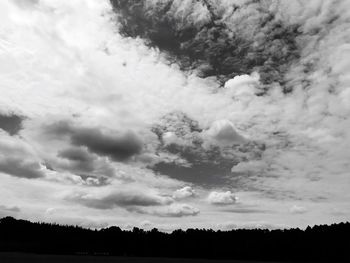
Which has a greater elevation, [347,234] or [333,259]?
[347,234]

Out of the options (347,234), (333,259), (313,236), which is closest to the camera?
(333,259)

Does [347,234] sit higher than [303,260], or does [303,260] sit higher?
[347,234]

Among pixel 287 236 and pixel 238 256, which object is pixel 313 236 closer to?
pixel 287 236

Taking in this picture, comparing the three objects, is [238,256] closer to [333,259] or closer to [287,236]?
[287,236]

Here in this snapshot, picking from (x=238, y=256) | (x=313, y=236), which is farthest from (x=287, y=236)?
(x=238, y=256)

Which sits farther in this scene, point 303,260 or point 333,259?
point 303,260

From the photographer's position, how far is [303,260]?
17750cm

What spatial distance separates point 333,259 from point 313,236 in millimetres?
24852

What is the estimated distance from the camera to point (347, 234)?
578ft

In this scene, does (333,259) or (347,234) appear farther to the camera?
(347,234)

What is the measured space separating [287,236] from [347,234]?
107ft

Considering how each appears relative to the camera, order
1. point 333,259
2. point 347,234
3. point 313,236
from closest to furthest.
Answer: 1. point 333,259
2. point 347,234
3. point 313,236

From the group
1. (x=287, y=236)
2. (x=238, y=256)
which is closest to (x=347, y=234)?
(x=287, y=236)

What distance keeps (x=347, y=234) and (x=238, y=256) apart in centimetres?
5721
